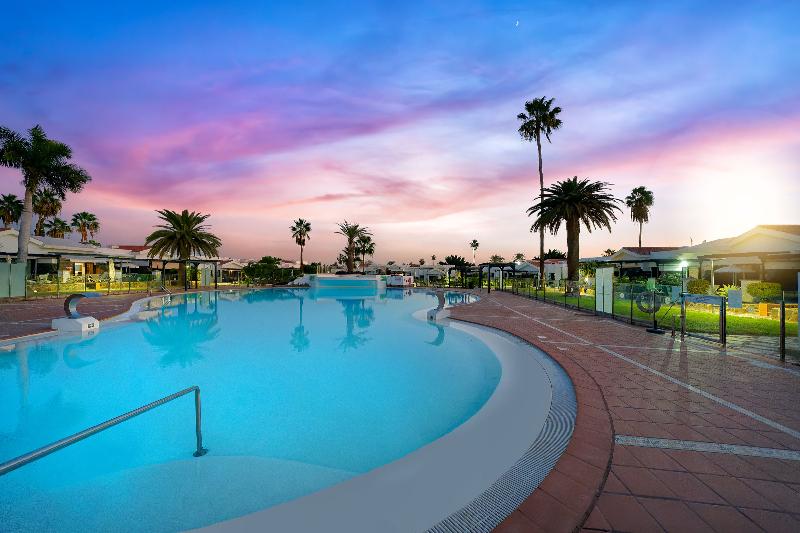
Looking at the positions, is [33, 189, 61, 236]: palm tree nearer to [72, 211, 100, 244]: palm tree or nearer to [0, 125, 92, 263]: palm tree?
[72, 211, 100, 244]: palm tree

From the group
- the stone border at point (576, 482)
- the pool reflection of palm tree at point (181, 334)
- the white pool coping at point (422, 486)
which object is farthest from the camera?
the pool reflection of palm tree at point (181, 334)

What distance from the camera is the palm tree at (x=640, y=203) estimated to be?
54.2 metres

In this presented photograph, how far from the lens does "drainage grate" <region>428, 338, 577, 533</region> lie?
6.81 ft

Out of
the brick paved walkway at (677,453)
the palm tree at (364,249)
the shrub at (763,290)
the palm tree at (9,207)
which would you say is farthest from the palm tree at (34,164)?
the palm tree at (364,249)

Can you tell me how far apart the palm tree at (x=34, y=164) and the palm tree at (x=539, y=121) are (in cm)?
3601

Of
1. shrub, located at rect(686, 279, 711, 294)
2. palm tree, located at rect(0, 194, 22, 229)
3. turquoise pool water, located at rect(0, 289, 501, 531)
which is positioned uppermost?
palm tree, located at rect(0, 194, 22, 229)

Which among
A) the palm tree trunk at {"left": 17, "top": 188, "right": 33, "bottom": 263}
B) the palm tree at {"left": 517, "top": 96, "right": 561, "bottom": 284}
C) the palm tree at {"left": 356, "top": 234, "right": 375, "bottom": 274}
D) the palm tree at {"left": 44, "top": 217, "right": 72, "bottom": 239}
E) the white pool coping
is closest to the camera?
the white pool coping

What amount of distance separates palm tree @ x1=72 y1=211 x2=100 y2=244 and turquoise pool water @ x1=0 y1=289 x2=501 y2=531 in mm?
60400

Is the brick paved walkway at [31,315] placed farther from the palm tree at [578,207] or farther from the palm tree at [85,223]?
the palm tree at [85,223]

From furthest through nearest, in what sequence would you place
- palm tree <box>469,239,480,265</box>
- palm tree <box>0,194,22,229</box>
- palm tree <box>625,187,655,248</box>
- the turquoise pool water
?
1. palm tree <box>469,239,480,265</box>
2. palm tree <box>625,187,655,248</box>
3. palm tree <box>0,194,22,229</box>
4. the turquoise pool water

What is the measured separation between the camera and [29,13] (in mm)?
11312

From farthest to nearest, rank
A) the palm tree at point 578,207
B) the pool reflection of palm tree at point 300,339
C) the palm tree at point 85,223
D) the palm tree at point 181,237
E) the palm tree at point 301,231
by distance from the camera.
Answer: the palm tree at point 301,231 → the palm tree at point 85,223 → the palm tree at point 181,237 → the palm tree at point 578,207 → the pool reflection of palm tree at point 300,339

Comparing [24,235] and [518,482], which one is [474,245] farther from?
[518,482]

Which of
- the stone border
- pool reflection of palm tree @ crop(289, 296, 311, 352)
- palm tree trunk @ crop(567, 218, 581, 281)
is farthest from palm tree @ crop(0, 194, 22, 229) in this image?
palm tree trunk @ crop(567, 218, 581, 281)
